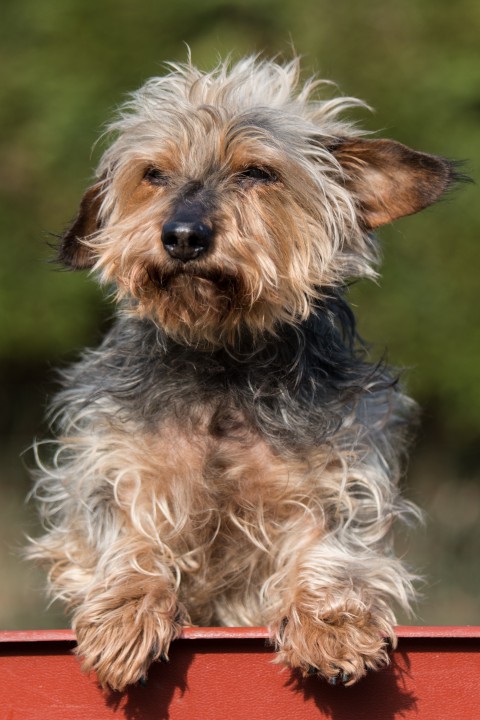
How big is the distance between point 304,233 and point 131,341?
61 centimetres

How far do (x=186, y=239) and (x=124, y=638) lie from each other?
38.2 inches

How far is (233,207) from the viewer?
2809 millimetres

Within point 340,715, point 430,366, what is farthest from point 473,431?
point 340,715

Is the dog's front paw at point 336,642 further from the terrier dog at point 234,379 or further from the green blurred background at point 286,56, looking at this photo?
the green blurred background at point 286,56

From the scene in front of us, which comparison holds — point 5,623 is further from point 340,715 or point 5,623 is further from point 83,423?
point 340,715

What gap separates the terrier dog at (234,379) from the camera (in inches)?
111

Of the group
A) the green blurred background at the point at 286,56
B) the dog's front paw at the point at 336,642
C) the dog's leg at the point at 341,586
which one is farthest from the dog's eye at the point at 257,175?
the green blurred background at the point at 286,56

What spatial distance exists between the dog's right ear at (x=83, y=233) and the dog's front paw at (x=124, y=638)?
3.29ft

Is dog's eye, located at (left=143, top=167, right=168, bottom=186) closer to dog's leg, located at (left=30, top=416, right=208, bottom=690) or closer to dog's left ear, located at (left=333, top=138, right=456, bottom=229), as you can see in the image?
dog's left ear, located at (left=333, top=138, right=456, bottom=229)

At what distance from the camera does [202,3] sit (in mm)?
5770

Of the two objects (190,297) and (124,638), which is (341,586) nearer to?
(124,638)

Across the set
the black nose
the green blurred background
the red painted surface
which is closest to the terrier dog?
the black nose

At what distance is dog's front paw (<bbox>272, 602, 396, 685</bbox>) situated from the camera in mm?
2451

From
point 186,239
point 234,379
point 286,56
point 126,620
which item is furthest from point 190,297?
point 286,56
